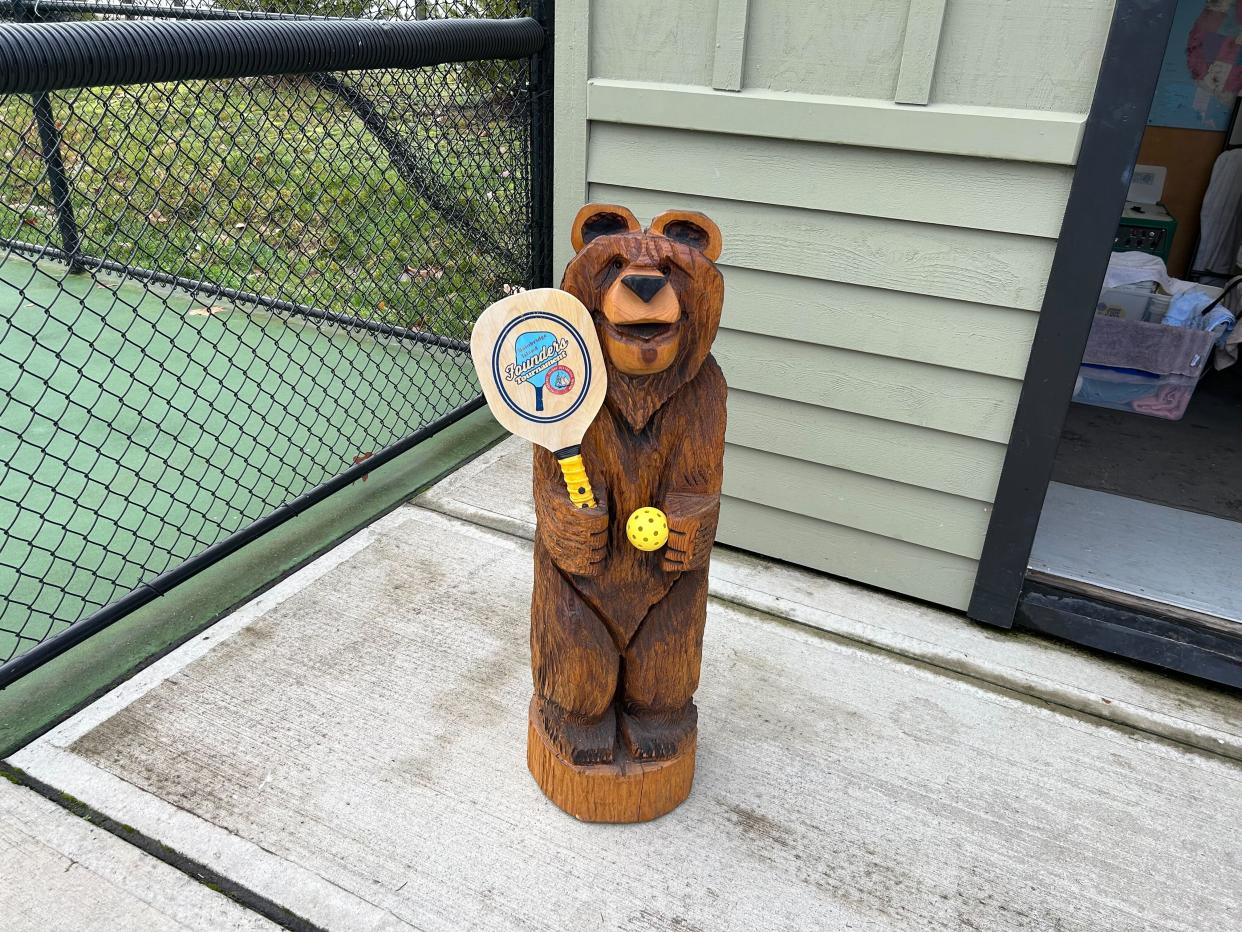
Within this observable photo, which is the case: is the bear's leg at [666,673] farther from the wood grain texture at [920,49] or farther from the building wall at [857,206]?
the wood grain texture at [920,49]

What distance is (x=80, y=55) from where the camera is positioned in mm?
1948

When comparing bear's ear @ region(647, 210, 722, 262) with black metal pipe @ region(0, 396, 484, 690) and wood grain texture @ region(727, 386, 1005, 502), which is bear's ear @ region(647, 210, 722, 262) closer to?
wood grain texture @ region(727, 386, 1005, 502)

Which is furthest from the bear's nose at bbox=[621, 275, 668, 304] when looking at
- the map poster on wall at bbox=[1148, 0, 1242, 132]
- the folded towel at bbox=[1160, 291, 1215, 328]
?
the map poster on wall at bbox=[1148, 0, 1242, 132]

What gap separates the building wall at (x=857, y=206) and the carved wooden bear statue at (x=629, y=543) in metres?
1.00

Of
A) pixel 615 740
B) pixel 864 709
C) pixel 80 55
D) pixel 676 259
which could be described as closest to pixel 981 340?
pixel 864 709

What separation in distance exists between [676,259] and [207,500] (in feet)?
7.68

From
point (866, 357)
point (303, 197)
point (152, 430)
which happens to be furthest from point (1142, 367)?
point (152, 430)

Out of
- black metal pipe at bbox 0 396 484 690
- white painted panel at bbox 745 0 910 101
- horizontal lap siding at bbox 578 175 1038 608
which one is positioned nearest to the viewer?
black metal pipe at bbox 0 396 484 690

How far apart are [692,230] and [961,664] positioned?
1.61 metres

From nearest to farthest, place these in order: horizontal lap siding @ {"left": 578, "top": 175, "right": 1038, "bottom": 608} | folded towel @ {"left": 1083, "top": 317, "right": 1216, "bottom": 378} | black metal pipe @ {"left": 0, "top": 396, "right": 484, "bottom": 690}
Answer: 1. black metal pipe @ {"left": 0, "top": 396, "right": 484, "bottom": 690}
2. horizontal lap siding @ {"left": 578, "top": 175, "right": 1038, "bottom": 608}
3. folded towel @ {"left": 1083, "top": 317, "right": 1216, "bottom": 378}

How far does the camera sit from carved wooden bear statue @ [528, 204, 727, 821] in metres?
1.67

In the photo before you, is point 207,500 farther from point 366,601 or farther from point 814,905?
point 814,905

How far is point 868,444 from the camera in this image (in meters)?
2.78

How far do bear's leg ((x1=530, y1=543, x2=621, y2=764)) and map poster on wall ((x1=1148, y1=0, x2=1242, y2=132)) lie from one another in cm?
468
